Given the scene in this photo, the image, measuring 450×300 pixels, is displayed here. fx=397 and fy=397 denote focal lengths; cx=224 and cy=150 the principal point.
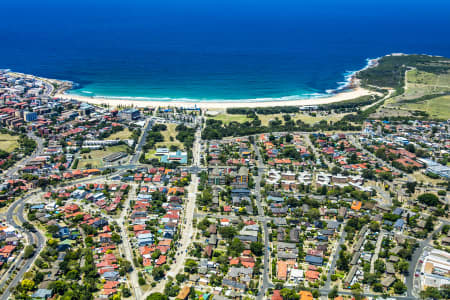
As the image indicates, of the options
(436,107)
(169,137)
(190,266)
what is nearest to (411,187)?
(190,266)

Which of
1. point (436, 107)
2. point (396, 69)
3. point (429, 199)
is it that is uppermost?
point (396, 69)

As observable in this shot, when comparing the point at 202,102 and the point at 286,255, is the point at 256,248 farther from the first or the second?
the point at 202,102

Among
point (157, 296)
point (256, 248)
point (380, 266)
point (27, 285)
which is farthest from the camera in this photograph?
point (256, 248)

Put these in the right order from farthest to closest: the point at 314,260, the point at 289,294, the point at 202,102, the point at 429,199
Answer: the point at 202,102 < the point at 429,199 < the point at 314,260 < the point at 289,294

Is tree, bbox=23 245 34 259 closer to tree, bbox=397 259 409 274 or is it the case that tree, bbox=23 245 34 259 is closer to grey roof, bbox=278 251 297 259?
grey roof, bbox=278 251 297 259

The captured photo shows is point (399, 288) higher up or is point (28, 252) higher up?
point (28, 252)

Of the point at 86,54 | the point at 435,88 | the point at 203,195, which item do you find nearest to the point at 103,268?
the point at 203,195

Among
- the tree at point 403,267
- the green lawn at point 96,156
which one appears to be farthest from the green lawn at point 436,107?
the green lawn at point 96,156

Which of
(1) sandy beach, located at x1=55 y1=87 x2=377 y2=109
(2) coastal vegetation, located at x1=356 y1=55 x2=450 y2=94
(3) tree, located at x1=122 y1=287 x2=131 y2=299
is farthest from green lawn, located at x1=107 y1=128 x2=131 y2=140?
(2) coastal vegetation, located at x1=356 y1=55 x2=450 y2=94
